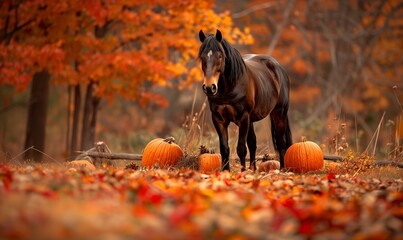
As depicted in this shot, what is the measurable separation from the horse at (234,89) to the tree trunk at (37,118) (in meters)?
7.35

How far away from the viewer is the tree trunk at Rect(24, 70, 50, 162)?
14.8 meters

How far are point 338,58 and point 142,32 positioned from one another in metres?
10.5

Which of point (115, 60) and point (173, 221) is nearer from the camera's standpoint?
point (173, 221)

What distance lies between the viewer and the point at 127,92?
1411 centimetres

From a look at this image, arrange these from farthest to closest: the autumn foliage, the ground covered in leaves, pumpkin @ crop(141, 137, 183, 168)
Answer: the autumn foliage < pumpkin @ crop(141, 137, 183, 168) < the ground covered in leaves

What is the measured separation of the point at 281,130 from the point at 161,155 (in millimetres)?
2084

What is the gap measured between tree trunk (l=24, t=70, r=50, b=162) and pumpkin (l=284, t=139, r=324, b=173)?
7.70 m

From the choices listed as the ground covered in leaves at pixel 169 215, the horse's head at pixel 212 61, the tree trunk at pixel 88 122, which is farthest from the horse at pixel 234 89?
the tree trunk at pixel 88 122

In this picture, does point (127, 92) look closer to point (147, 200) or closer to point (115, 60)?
point (115, 60)

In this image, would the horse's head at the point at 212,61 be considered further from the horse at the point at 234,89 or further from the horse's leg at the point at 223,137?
the horse's leg at the point at 223,137

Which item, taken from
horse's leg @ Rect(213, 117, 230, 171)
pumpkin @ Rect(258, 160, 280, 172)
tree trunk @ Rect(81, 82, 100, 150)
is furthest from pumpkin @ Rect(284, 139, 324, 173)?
tree trunk @ Rect(81, 82, 100, 150)

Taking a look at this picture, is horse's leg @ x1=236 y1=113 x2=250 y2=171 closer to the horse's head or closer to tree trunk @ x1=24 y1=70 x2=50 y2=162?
the horse's head

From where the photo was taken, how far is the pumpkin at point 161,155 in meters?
8.52

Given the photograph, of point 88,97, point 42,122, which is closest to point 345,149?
point 88,97
